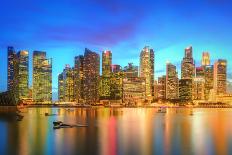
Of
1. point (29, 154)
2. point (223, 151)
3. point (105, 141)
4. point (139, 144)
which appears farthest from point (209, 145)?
point (29, 154)

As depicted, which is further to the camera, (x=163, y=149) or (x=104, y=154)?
(x=163, y=149)

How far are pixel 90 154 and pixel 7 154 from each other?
9130 millimetres

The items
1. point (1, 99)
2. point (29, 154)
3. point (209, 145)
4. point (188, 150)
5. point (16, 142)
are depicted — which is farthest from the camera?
point (1, 99)

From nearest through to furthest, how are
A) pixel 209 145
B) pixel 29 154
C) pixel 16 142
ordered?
pixel 29 154, pixel 209 145, pixel 16 142

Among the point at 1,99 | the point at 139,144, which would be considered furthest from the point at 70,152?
the point at 1,99

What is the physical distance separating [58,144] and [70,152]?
25.4 feet

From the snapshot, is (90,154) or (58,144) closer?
(90,154)

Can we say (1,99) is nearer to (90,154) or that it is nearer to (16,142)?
(16,142)

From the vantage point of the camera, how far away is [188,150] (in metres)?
47.3

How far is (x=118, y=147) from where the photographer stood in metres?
49.4

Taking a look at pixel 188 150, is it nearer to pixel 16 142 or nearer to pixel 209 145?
pixel 209 145

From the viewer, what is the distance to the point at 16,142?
55375 mm

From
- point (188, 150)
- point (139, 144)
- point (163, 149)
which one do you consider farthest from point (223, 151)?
point (139, 144)

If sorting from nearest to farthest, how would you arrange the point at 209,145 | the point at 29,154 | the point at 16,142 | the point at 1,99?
the point at 29,154 → the point at 209,145 → the point at 16,142 → the point at 1,99
